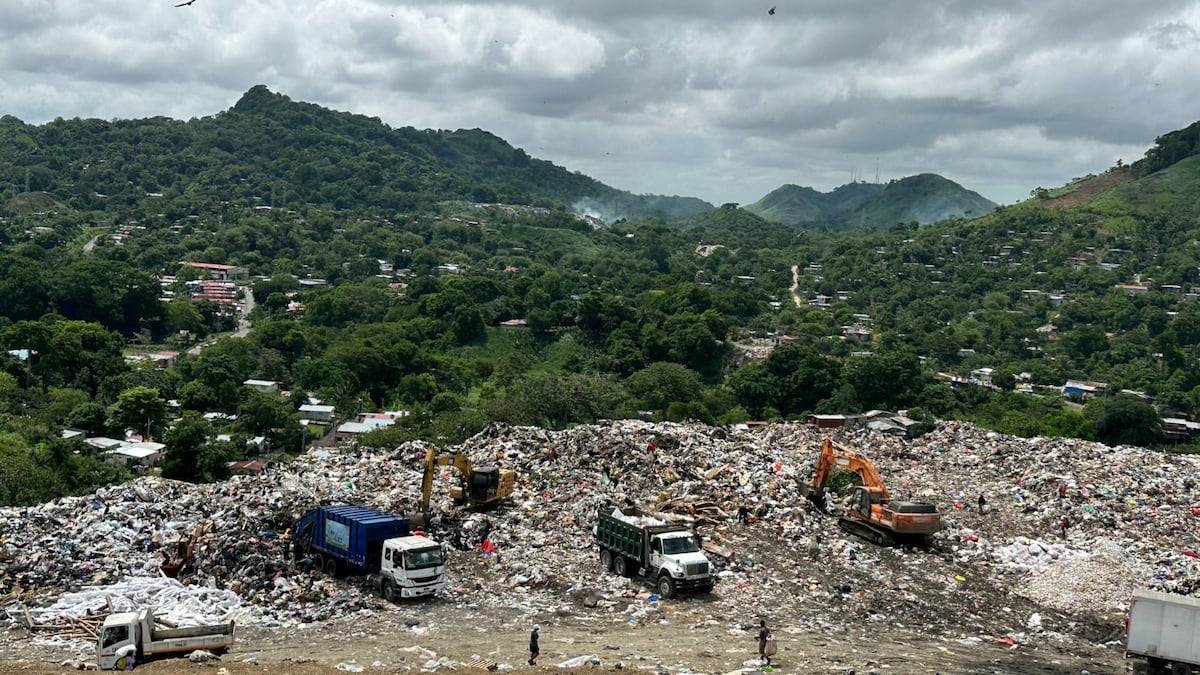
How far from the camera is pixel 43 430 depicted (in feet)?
97.8

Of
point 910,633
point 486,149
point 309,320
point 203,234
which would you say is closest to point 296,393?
point 309,320

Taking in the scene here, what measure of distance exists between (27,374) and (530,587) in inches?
1328

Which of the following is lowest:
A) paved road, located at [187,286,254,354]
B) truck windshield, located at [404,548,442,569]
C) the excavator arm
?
paved road, located at [187,286,254,354]

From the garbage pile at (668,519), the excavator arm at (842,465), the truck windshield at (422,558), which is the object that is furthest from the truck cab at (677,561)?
the excavator arm at (842,465)

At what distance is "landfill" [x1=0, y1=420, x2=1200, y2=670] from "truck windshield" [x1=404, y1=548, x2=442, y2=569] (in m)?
0.64

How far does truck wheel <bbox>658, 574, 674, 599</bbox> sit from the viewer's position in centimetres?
1477

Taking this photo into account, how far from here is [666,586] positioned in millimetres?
14852

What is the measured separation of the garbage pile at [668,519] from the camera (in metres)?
14.7

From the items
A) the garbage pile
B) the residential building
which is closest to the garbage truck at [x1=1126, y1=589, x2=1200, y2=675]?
the garbage pile

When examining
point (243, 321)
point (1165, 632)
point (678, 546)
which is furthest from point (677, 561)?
point (243, 321)

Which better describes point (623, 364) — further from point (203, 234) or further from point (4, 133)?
point (4, 133)

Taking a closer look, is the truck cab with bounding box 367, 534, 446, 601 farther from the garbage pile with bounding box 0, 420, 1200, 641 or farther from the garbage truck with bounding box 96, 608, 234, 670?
the garbage truck with bounding box 96, 608, 234, 670

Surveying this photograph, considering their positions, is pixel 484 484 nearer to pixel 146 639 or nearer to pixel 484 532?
pixel 484 532

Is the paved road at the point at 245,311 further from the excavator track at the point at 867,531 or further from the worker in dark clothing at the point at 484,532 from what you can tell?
the excavator track at the point at 867,531
